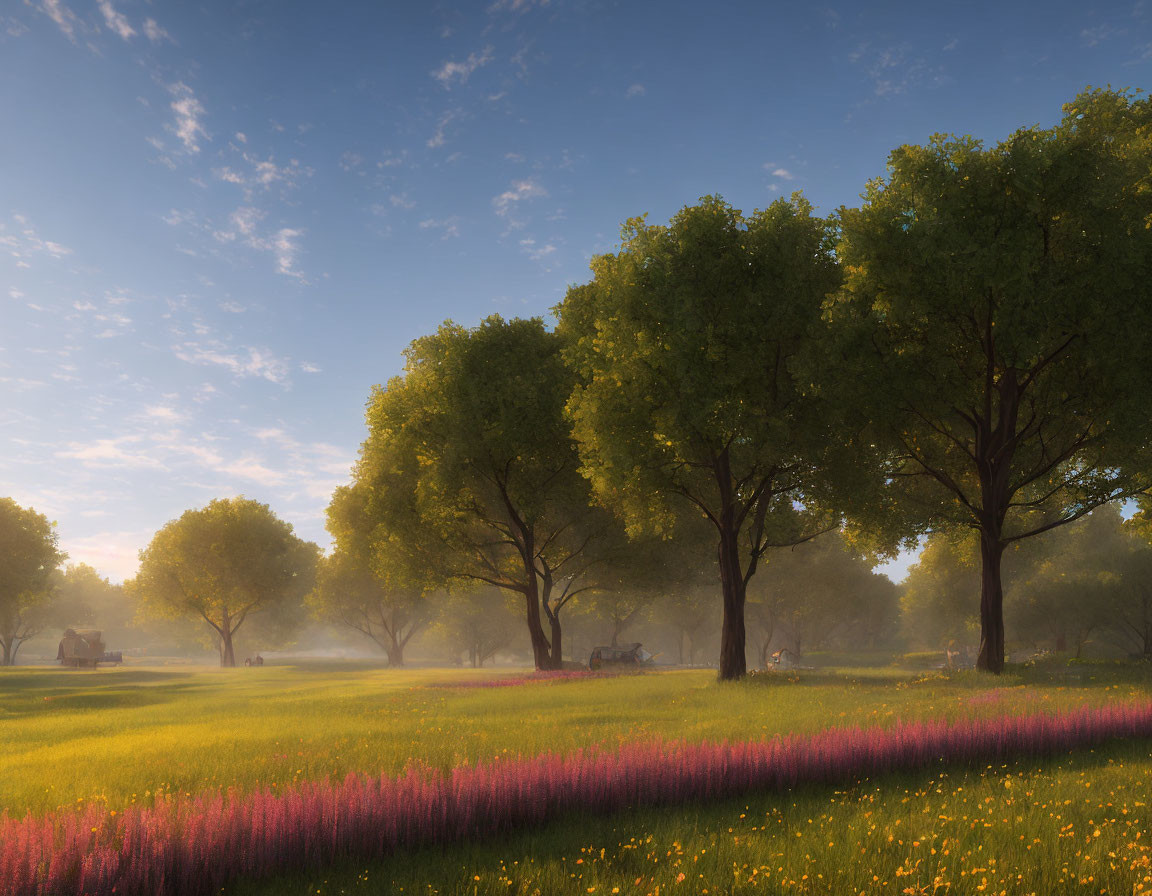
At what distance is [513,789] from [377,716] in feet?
39.4

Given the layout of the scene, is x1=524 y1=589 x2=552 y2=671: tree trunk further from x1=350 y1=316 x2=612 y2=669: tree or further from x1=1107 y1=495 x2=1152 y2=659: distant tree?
x1=1107 y1=495 x2=1152 y2=659: distant tree

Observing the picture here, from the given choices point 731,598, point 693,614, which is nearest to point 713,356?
point 731,598

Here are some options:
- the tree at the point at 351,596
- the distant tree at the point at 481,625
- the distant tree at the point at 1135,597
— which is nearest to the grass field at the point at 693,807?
the distant tree at the point at 1135,597

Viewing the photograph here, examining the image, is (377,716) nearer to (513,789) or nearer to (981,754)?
(513,789)

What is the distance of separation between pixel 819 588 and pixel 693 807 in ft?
233

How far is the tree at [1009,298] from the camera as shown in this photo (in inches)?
862

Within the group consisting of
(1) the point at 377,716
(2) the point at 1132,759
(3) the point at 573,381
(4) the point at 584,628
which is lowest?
(4) the point at 584,628

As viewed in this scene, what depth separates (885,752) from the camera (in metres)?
10.7

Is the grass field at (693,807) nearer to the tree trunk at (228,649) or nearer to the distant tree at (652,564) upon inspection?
the distant tree at (652,564)

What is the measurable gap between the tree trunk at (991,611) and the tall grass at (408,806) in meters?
17.0

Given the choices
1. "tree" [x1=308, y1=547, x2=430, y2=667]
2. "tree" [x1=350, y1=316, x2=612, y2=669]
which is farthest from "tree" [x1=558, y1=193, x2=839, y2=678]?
"tree" [x1=308, y1=547, x2=430, y2=667]

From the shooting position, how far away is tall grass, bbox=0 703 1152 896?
619 centimetres

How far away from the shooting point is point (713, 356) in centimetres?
2544

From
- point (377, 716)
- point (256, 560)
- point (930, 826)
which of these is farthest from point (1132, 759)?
point (256, 560)
